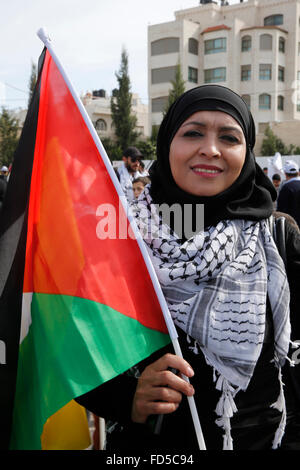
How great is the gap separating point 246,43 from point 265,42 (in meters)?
1.58

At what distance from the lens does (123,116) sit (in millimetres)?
42750

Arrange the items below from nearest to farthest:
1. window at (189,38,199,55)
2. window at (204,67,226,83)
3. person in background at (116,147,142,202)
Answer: person in background at (116,147,142,202) < window at (204,67,226,83) < window at (189,38,199,55)

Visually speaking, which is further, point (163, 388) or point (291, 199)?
point (291, 199)

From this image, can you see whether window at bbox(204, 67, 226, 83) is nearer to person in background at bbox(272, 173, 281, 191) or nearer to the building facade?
the building facade

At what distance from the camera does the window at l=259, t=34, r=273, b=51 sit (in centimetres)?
4050

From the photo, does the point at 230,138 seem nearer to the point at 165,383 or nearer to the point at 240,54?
the point at 165,383

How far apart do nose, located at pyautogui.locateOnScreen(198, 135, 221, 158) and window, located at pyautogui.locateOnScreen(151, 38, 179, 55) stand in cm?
4263

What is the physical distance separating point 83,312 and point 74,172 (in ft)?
1.47

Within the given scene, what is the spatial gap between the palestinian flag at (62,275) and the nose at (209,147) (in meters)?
0.31

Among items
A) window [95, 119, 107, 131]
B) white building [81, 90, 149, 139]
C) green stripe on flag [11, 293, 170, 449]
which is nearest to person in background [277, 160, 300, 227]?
green stripe on flag [11, 293, 170, 449]

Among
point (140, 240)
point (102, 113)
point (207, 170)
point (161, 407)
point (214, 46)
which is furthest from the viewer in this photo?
point (102, 113)

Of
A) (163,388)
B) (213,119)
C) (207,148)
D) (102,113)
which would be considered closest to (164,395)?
(163,388)

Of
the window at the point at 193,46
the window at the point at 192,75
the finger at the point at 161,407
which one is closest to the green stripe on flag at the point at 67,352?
the finger at the point at 161,407
